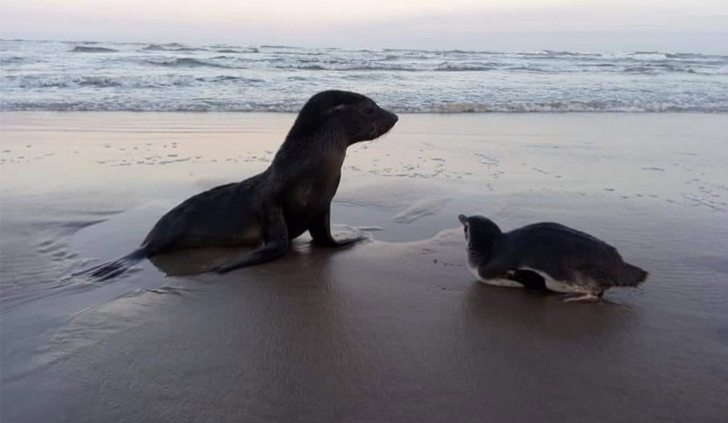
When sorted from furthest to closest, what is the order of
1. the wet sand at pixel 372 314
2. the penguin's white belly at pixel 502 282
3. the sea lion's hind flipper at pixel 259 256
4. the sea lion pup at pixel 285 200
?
the sea lion pup at pixel 285 200, the sea lion's hind flipper at pixel 259 256, the penguin's white belly at pixel 502 282, the wet sand at pixel 372 314

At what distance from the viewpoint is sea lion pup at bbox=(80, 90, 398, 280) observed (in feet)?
18.7

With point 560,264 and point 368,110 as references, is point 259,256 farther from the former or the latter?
point 560,264

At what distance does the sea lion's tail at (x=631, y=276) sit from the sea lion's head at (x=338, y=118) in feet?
8.26

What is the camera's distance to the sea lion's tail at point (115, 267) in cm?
495

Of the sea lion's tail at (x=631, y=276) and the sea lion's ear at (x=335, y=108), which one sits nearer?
the sea lion's tail at (x=631, y=276)

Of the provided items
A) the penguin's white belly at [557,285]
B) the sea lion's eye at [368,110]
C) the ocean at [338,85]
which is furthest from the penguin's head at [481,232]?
the ocean at [338,85]

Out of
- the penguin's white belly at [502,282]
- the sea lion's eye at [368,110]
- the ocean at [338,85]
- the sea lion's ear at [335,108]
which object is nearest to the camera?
the penguin's white belly at [502,282]

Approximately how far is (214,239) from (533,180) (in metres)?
4.11

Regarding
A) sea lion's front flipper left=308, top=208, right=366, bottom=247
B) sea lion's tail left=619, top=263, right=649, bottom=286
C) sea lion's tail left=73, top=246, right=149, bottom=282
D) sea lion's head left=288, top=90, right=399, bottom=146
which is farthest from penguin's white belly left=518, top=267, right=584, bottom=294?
sea lion's tail left=73, top=246, right=149, bottom=282

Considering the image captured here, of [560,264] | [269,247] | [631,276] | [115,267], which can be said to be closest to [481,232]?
[560,264]

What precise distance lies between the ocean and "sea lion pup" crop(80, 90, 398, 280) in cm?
941

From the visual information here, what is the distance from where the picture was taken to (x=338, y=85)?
21922 millimetres

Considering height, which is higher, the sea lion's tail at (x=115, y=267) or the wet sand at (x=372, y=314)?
the wet sand at (x=372, y=314)

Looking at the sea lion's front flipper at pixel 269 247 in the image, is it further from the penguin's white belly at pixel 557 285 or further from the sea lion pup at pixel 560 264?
the penguin's white belly at pixel 557 285
